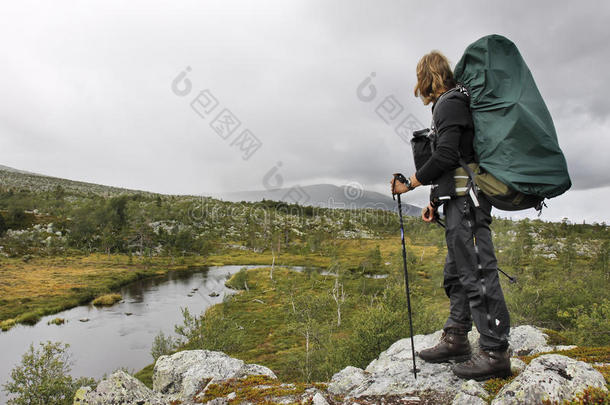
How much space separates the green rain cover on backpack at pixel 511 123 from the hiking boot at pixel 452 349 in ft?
8.83

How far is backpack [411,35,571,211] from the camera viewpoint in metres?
3.73

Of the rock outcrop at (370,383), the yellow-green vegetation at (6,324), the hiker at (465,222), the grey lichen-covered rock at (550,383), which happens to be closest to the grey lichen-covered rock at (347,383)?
the rock outcrop at (370,383)

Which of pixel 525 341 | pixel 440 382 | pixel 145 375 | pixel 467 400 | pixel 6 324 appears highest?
pixel 467 400

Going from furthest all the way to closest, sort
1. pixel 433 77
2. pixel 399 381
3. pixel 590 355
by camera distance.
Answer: pixel 590 355, pixel 399 381, pixel 433 77

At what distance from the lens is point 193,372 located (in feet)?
28.2

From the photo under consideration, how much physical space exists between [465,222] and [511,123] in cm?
143

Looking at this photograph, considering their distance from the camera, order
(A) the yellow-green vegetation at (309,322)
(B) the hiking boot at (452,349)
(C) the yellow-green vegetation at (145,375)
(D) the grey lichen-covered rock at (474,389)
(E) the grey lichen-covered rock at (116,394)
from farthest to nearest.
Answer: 1. (C) the yellow-green vegetation at (145,375)
2. (A) the yellow-green vegetation at (309,322)
3. (E) the grey lichen-covered rock at (116,394)
4. (B) the hiking boot at (452,349)
5. (D) the grey lichen-covered rock at (474,389)

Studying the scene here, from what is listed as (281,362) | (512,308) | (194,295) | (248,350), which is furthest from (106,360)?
(512,308)

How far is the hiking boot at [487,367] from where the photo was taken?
4.40m

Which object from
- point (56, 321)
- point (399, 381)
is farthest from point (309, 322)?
point (56, 321)

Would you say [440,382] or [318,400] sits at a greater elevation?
[440,382]

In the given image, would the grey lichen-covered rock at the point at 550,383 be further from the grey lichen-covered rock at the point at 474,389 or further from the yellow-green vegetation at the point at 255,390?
the yellow-green vegetation at the point at 255,390

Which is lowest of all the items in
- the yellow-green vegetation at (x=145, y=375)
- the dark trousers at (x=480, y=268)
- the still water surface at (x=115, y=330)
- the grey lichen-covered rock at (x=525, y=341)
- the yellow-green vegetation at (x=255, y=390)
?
the yellow-green vegetation at (x=145, y=375)

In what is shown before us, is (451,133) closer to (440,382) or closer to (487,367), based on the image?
(487,367)
